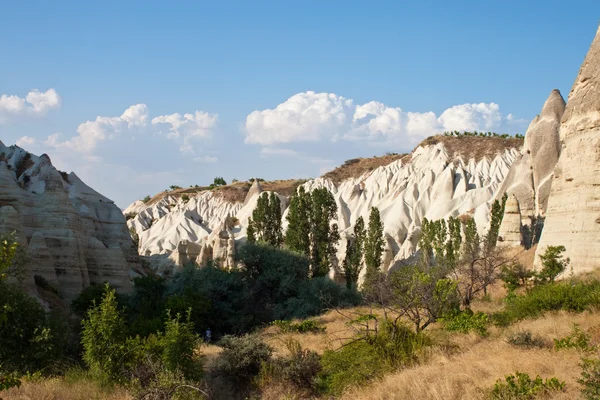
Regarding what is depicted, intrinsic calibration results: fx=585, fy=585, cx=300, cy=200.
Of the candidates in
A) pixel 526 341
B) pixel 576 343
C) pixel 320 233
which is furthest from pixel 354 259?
pixel 576 343

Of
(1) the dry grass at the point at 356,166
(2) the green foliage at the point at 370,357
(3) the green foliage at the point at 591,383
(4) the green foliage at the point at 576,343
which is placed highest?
(1) the dry grass at the point at 356,166

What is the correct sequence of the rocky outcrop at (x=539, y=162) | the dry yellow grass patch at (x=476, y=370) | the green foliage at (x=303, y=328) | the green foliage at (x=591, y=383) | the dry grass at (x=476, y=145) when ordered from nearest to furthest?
1. the green foliage at (x=591, y=383)
2. the dry yellow grass patch at (x=476, y=370)
3. the green foliage at (x=303, y=328)
4. the rocky outcrop at (x=539, y=162)
5. the dry grass at (x=476, y=145)

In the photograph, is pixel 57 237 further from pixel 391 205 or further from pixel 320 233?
pixel 391 205

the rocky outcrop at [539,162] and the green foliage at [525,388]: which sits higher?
the rocky outcrop at [539,162]

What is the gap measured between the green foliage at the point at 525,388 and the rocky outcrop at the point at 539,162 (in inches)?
1156

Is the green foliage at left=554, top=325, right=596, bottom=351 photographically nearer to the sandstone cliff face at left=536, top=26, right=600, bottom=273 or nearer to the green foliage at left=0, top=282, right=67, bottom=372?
the sandstone cliff face at left=536, top=26, right=600, bottom=273

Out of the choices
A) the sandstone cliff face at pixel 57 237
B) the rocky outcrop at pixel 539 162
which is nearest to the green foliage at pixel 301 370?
the sandstone cliff face at pixel 57 237

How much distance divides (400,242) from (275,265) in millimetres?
25704

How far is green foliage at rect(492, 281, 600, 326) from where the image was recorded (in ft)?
46.2

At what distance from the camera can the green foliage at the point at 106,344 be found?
12.2 meters

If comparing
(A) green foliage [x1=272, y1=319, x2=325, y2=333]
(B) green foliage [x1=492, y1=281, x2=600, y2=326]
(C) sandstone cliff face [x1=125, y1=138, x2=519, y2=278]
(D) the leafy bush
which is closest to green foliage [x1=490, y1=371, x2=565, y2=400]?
(D) the leafy bush

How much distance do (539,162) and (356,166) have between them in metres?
53.8

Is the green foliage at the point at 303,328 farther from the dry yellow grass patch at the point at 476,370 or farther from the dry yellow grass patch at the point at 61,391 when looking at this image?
the dry yellow grass patch at the point at 61,391

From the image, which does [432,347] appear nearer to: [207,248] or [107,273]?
[107,273]
